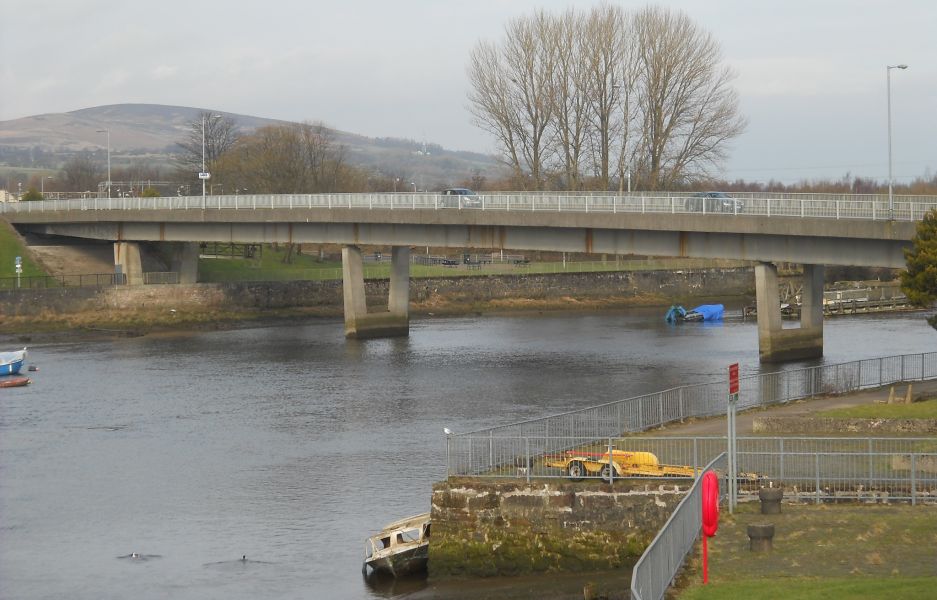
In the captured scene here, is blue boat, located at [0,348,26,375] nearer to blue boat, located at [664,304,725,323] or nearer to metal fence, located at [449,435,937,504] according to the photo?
metal fence, located at [449,435,937,504]

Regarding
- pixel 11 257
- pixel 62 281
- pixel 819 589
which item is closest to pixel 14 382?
pixel 62 281

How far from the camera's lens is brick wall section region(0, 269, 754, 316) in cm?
9562

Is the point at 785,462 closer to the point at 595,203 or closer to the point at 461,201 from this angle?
the point at 595,203

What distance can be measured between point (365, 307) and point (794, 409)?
48.7 metres

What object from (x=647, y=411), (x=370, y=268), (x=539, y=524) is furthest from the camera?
(x=370, y=268)

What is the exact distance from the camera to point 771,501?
28031 mm

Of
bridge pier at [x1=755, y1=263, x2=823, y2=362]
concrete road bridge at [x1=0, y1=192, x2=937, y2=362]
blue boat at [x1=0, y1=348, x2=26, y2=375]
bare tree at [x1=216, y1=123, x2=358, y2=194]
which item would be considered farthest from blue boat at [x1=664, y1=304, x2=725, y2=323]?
bare tree at [x1=216, y1=123, x2=358, y2=194]

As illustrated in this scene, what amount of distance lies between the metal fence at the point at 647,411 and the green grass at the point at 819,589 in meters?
9.22

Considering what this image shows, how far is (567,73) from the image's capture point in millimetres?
117125

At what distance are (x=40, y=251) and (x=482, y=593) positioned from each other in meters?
86.8

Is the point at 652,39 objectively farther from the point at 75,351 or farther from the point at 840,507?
the point at 840,507

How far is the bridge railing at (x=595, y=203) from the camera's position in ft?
199

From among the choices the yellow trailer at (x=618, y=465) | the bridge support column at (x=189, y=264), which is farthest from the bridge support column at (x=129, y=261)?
the yellow trailer at (x=618, y=465)

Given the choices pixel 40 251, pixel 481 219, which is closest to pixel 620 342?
pixel 481 219
